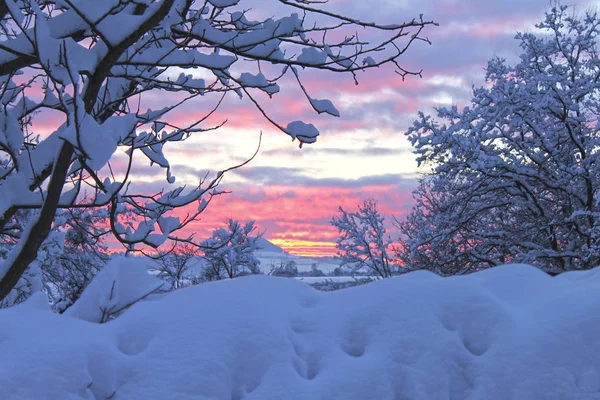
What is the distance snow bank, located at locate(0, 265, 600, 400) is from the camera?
7.25 ft

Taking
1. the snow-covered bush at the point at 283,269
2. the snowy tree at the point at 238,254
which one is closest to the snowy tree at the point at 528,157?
the snowy tree at the point at 238,254

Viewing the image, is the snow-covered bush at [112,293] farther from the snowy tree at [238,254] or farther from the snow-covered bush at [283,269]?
the snow-covered bush at [283,269]

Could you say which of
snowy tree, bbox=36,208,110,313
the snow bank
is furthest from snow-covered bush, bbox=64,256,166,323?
snowy tree, bbox=36,208,110,313

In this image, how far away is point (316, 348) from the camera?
2412 millimetres

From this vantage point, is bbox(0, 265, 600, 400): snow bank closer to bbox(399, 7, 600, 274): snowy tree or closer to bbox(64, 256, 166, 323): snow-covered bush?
bbox(64, 256, 166, 323): snow-covered bush

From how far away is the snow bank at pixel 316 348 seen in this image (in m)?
2.21

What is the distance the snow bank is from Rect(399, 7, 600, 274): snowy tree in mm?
9812

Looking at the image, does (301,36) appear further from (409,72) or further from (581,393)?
(581,393)

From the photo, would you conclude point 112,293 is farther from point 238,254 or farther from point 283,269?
point 283,269

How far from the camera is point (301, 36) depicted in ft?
14.1

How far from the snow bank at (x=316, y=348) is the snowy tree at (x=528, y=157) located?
9.81 m

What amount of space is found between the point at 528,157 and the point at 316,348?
13.2 metres

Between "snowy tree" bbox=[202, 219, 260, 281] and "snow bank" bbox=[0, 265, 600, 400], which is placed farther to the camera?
"snowy tree" bbox=[202, 219, 260, 281]

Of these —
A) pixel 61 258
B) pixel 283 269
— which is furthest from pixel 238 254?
pixel 61 258
